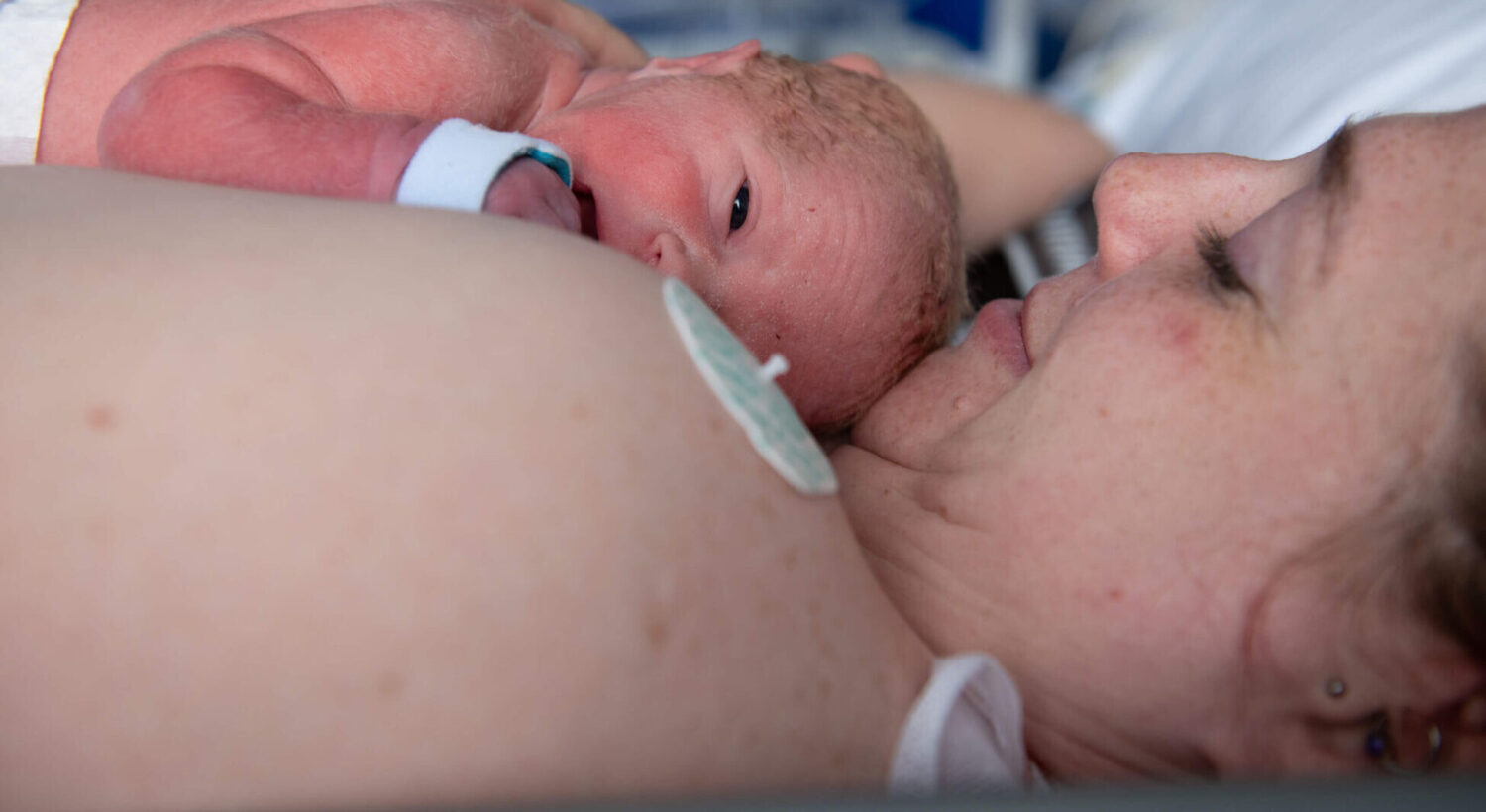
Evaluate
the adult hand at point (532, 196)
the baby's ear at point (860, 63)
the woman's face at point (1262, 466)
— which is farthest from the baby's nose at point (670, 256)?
the baby's ear at point (860, 63)

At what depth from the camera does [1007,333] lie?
1001mm

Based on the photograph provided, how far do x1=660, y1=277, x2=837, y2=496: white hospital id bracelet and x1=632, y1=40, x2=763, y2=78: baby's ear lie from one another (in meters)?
0.65

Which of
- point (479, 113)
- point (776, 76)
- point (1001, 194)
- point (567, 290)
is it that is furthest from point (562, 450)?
point (1001, 194)

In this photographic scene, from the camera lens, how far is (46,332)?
0.56 meters

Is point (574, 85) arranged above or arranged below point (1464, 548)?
below

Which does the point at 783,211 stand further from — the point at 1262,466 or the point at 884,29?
the point at 884,29

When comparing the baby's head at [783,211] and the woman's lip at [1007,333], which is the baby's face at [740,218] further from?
the woman's lip at [1007,333]

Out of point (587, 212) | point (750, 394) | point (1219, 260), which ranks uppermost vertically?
point (1219, 260)

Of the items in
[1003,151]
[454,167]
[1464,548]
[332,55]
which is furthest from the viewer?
[1003,151]

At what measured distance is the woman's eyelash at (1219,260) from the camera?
0.74 meters

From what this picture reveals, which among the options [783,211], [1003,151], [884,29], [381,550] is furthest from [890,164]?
[884,29]

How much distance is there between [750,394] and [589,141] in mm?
543

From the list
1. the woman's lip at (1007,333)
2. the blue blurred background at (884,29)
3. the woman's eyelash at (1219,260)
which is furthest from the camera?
the blue blurred background at (884,29)

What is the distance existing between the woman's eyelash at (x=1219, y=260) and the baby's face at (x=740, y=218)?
40 cm
